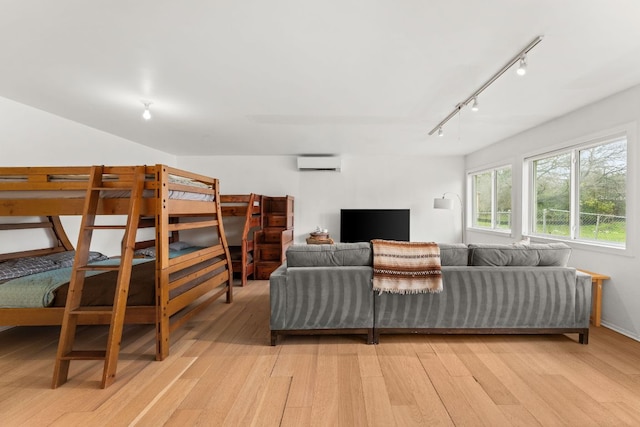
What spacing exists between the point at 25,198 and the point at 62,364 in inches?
55.1

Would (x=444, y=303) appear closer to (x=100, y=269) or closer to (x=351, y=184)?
(x=100, y=269)

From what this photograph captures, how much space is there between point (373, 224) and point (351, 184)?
93cm

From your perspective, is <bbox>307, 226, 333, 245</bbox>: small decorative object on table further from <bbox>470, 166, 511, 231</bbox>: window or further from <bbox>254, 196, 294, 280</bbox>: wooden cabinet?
<bbox>470, 166, 511, 231</bbox>: window

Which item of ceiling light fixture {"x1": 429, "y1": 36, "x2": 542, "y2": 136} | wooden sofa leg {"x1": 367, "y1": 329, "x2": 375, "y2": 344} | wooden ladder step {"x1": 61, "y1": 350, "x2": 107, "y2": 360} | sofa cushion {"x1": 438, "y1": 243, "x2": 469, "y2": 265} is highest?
ceiling light fixture {"x1": 429, "y1": 36, "x2": 542, "y2": 136}

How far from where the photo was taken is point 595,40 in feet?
7.14

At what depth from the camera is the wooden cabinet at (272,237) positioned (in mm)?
5520

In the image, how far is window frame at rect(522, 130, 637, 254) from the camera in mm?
3039

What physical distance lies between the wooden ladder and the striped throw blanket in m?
1.96

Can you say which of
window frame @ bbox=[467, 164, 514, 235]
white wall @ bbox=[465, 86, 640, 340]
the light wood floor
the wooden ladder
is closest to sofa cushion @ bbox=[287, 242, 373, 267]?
the light wood floor

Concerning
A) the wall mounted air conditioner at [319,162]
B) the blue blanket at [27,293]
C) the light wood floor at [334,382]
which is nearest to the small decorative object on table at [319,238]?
the wall mounted air conditioner at [319,162]

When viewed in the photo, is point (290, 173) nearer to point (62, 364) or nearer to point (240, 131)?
point (240, 131)

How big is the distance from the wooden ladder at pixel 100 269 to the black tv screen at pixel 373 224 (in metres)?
4.40

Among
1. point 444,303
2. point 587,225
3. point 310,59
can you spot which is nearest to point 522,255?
point 444,303

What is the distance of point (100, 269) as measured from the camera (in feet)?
7.32
